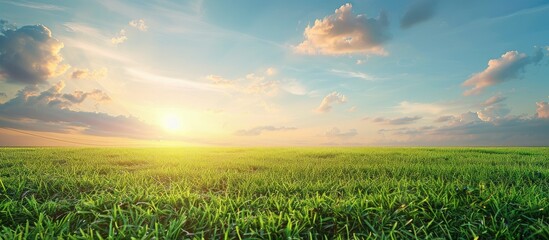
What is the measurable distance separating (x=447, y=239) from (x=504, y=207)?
1045 millimetres

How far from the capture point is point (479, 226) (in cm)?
407

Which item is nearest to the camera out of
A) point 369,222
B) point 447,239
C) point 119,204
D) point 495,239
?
point 495,239

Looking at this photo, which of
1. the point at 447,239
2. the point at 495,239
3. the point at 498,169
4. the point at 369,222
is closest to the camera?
the point at 495,239

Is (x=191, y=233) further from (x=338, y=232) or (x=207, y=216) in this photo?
(x=338, y=232)

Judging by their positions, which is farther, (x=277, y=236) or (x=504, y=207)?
→ (x=504, y=207)

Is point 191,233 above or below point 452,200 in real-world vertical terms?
below

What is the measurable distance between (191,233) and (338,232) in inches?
66.6

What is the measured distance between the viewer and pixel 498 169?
Answer: 32.7 ft

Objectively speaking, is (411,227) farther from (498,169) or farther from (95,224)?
(498,169)

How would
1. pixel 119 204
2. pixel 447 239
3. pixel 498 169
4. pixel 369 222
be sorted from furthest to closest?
pixel 498 169
pixel 119 204
pixel 369 222
pixel 447 239

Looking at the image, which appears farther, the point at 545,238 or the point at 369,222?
the point at 369,222

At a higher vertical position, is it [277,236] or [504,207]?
[504,207]

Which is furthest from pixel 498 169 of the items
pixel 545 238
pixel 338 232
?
pixel 338 232

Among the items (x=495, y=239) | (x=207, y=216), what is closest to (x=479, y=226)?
(x=495, y=239)
